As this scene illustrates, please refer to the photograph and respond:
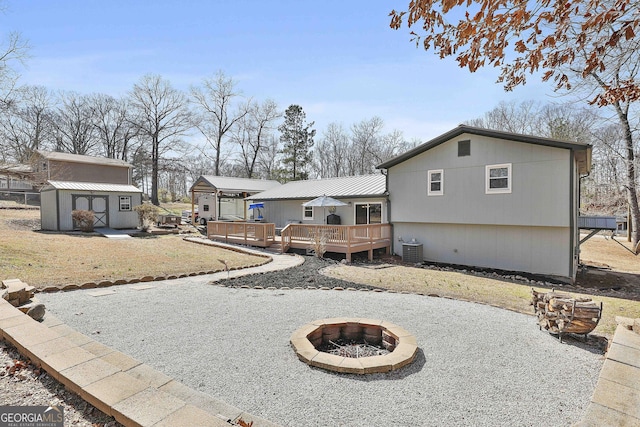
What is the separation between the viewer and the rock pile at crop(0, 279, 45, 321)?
15.4 ft

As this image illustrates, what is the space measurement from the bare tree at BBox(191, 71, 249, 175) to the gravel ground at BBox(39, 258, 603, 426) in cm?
3354

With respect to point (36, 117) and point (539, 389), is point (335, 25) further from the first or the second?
point (36, 117)

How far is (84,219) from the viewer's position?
18.7 m

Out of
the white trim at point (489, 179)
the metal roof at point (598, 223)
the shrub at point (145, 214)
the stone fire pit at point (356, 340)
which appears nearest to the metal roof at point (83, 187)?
the shrub at point (145, 214)

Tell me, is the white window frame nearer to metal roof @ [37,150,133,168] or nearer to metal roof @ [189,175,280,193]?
metal roof @ [189,175,280,193]

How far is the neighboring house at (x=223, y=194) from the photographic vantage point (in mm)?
21312

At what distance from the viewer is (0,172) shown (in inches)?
468

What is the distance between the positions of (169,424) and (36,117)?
45932 millimetres

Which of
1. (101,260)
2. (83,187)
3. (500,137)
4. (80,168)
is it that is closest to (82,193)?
(83,187)

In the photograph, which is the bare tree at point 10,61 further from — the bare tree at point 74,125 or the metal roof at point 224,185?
the bare tree at point 74,125

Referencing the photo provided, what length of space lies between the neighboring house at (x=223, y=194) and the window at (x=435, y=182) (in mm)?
12537

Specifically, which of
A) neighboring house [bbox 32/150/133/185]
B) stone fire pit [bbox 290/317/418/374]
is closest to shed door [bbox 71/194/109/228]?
neighboring house [bbox 32/150/133/185]

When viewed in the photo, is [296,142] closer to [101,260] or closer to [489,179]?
[489,179]

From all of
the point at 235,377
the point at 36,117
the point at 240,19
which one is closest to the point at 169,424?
the point at 235,377
